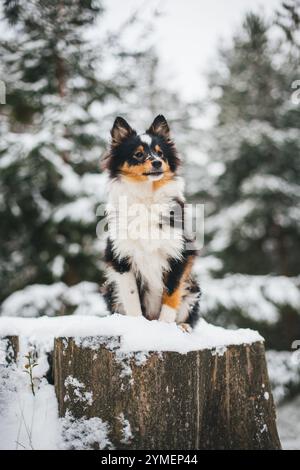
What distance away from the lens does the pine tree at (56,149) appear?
7.17 meters

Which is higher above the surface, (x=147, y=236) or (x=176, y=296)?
(x=147, y=236)

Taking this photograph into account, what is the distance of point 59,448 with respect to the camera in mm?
2611

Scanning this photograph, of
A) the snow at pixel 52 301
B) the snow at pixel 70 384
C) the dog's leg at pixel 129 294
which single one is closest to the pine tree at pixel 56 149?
the snow at pixel 52 301

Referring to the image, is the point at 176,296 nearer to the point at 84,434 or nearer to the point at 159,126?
the point at 84,434

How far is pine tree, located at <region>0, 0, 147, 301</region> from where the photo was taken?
282 inches

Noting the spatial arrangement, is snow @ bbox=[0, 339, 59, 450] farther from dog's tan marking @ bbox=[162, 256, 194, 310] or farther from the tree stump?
dog's tan marking @ bbox=[162, 256, 194, 310]

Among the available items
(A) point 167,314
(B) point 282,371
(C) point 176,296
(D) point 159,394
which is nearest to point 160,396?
(D) point 159,394

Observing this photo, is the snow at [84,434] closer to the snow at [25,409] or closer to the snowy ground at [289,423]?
the snow at [25,409]

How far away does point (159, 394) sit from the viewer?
261 centimetres

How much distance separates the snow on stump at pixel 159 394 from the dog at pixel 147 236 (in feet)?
2.25

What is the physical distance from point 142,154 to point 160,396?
2021 millimetres

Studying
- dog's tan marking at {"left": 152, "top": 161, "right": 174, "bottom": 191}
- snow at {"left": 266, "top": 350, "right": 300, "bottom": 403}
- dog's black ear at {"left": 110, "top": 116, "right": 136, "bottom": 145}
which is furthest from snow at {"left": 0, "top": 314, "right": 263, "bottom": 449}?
snow at {"left": 266, "top": 350, "right": 300, "bottom": 403}

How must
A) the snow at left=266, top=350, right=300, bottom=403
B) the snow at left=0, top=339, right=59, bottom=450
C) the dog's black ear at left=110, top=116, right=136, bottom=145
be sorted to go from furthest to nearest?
the snow at left=266, top=350, right=300, bottom=403
the dog's black ear at left=110, top=116, right=136, bottom=145
the snow at left=0, top=339, right=59, bottom=450
